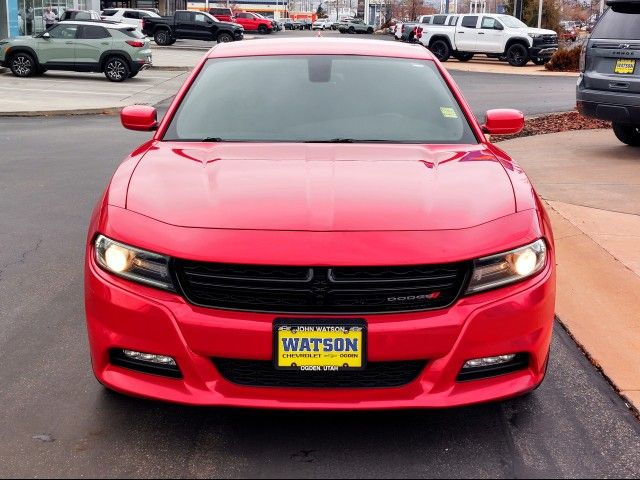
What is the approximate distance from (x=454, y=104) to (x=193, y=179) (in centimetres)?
175

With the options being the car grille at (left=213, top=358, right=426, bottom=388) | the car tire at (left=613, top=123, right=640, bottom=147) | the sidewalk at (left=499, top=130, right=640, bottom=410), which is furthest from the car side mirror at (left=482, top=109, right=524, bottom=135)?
the car tire at (left=613, top=123, right=640, bottom=147)

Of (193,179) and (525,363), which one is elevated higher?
(193,179)

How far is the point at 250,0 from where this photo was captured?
415ft

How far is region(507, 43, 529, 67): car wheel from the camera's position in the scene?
34.3 m

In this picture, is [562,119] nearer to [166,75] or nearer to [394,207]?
[394,207]

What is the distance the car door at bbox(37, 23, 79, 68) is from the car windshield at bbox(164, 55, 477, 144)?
21.7 metres

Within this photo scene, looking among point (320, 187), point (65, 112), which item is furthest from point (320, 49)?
point (65, 112)

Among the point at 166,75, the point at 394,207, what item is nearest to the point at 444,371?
the point at 394,207

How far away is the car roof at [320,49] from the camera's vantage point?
205 inches

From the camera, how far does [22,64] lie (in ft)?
82.6

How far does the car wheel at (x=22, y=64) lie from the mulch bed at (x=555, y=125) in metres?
15.5

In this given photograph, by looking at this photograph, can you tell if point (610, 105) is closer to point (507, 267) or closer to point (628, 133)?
point (628, 133)

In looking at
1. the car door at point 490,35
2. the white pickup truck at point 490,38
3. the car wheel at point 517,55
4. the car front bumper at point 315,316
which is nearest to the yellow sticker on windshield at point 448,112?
the car front bumper at point 315,316

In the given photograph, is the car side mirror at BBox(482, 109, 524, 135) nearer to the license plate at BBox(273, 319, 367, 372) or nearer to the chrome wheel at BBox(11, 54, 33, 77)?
the license plate at BBox(273, 319, 367, 372)
